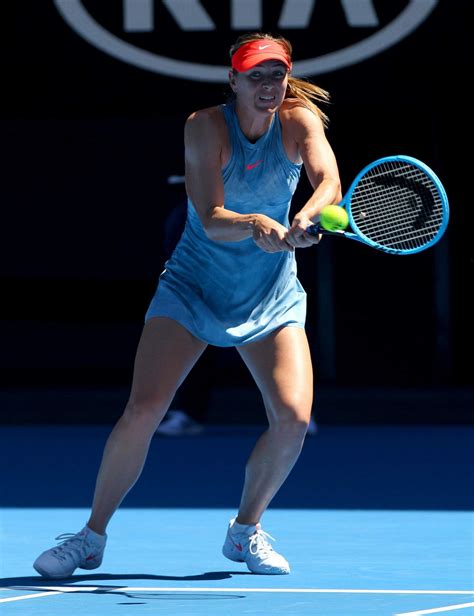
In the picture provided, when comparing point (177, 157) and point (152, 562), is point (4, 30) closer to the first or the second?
point (177, 157)

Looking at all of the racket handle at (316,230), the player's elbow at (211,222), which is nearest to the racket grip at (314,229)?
the racket handle at (316,230)

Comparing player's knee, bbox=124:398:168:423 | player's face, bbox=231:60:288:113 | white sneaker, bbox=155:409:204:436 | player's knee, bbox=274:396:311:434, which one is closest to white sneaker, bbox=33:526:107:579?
player's knee, bbox=124:398:168:423

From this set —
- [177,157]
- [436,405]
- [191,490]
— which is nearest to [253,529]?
[191,490]

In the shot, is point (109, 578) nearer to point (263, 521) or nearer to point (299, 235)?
point (299, 235)

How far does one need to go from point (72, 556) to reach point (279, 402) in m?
0.78

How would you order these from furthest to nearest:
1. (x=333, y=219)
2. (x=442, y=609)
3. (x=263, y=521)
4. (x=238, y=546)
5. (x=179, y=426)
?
(x=179, y=426) < (x=263, y=521) < (x=238, y=546) < (x=333, y=219) < (x=442, y=609)

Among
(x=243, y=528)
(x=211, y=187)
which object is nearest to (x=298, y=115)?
(x=211, y=187)

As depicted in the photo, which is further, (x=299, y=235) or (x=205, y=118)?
(x=205, y=118)

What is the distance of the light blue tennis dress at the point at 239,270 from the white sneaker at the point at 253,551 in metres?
0.60

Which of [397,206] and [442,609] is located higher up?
[397,206]

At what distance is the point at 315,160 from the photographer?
5152 mm

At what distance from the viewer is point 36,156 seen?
1293cm

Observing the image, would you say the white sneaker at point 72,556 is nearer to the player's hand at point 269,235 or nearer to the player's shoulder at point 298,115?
the player's hand at point 269,235

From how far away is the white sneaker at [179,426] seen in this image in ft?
32.2
